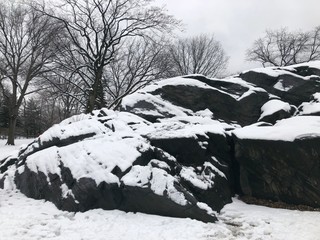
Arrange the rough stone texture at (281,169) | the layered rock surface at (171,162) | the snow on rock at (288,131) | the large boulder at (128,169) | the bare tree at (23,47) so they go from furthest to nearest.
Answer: the bare tree at (23,47), the snow on rock at (288,131), the rough stone texture at (281,169), the layered rock surface at (171,162), the large boulder at (128,169)

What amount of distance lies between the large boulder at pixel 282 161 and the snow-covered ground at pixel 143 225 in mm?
644

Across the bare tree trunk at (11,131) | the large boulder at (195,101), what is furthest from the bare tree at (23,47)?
the large boulder at (195,101)

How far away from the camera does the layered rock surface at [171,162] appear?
7.07 m

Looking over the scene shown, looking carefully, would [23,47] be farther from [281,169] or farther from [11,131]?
[281,169]

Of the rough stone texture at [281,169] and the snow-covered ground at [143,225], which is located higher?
the rough stone texture at [281,169]

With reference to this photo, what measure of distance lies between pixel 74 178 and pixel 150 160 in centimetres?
190

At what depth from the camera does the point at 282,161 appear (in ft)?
25.6

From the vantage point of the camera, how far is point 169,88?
1149 centimetres

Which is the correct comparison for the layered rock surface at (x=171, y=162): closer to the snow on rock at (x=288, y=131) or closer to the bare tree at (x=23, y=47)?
the snow on rock at (x=288, y=131)

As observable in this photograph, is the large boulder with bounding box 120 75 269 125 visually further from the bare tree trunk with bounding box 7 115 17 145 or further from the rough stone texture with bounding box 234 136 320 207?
the bare tree trunk with bounding box 7 115 17 145

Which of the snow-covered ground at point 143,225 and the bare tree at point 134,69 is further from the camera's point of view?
the bare tree at point 134,69

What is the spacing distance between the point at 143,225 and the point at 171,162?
208cm

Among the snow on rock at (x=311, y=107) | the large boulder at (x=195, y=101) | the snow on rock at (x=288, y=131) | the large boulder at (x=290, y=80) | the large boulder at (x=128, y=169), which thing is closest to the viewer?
the large boulder at (x=128, y=169)

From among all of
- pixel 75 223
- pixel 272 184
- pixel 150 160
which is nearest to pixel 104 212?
pixel 75 223
